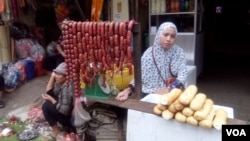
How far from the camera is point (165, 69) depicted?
8.64 ft

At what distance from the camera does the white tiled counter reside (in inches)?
70.3

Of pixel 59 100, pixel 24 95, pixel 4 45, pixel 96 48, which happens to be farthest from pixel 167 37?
pixel 4 45

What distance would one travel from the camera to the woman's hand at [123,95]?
2.40 meters

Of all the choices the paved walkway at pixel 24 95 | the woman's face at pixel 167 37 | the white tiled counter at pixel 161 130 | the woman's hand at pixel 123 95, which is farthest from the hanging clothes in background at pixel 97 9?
the white tiled counter at pixel 161 130

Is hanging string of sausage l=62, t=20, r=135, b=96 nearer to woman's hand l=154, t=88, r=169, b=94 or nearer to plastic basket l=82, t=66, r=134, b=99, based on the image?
plastic basket l=82, t=66, r=134, b=99

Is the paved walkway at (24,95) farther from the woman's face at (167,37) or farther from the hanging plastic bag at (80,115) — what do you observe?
the woman's face at (167,37)

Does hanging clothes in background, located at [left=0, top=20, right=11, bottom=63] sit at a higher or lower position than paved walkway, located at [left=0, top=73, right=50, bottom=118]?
higher

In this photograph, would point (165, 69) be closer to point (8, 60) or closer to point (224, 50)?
point (8, 60)

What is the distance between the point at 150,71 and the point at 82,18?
3586 mm

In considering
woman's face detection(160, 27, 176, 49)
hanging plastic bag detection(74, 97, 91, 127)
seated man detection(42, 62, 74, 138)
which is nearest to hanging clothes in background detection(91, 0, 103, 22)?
seated man detection(42, 62, 74, 138)

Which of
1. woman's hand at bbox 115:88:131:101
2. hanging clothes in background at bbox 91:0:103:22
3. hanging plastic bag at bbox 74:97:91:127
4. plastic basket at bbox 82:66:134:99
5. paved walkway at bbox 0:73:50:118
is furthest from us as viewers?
hanging clothes in background at bbox 91:0:103:22

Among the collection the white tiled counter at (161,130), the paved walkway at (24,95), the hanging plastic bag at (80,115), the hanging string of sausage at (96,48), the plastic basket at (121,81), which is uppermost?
the hanging string of sausage at (96,48)

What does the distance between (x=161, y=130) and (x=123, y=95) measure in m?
0.59

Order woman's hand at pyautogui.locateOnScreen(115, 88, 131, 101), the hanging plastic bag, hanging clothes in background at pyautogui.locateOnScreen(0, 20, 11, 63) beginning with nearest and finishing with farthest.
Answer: woman's hand at pyautogui.locateOnScreen(115, 88, 131, 101) < the hanging plastic bag < hanging clothes in background at pyautogui.locateOnScreen(0, 20, 11, 63)
